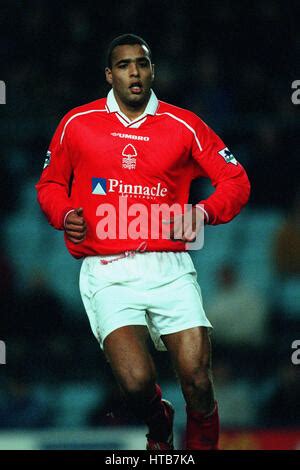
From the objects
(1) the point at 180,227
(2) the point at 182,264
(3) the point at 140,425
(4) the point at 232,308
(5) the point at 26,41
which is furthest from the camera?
(5) the point at 26,41

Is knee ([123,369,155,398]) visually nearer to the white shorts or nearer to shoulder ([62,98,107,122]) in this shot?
the white shorts

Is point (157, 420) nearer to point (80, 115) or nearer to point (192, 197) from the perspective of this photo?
point (80, 115)

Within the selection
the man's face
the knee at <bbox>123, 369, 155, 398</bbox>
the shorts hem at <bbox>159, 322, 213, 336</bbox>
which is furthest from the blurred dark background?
the man's face

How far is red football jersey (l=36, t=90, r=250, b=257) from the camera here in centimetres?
452

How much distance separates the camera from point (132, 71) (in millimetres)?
4551

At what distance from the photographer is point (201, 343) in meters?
4.30

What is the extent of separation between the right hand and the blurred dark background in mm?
2219

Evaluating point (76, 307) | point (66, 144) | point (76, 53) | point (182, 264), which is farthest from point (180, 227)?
point (76, 53)

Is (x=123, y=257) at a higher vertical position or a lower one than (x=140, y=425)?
higher

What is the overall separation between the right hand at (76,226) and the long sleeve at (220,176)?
0.57 metres

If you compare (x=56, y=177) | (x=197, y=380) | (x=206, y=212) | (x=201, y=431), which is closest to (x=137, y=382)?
(x=197, y=380)

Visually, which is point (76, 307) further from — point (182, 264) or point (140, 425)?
point (182, 264)

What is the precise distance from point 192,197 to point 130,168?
2358 mm

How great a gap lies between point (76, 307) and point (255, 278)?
1276 mm
